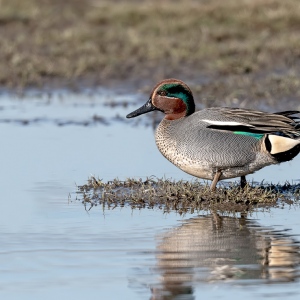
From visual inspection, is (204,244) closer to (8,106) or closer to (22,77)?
(8,106)

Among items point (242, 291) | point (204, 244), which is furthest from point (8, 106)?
point (242, 291)

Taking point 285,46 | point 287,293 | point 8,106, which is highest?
point 285,46

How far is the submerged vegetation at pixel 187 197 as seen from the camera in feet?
25.2

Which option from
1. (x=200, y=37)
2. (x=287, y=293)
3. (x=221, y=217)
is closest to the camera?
(x=287, y=293)

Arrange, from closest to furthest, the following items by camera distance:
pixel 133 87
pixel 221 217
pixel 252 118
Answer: pixel 221 217 < pixel 252 118 < pixel 133 87

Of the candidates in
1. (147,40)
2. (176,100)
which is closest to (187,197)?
(176,100)

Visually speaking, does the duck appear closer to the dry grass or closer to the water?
the water

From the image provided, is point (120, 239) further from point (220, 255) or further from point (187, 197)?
point (187, 197)

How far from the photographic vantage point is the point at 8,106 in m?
12.7

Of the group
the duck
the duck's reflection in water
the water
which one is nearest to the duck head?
the duck

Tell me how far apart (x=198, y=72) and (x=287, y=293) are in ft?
28.9

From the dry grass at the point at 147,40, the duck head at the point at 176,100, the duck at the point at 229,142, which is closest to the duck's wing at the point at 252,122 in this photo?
the duck at the point at 229,142

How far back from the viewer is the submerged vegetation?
25.2ft

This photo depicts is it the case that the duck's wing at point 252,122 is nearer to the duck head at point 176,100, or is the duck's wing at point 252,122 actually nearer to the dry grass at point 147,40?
the duck head at point 176,100
